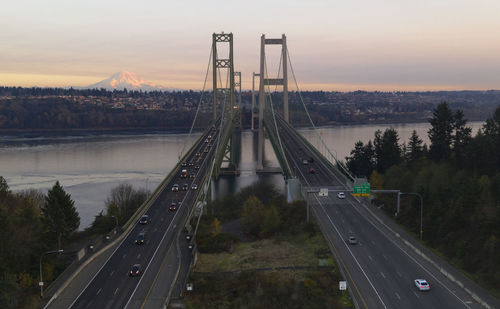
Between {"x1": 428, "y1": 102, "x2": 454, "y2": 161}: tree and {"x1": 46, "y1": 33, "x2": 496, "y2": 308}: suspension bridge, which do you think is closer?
{"x1": 46, "y1": 33, "x2": 496, "y2": 308}: suspension bridge

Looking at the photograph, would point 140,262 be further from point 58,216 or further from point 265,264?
point 58,216

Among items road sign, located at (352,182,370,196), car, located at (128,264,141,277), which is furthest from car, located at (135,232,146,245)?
road sign, located at (352,182,370,196)

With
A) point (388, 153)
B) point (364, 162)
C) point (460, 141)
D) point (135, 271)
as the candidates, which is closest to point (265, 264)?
point (135, 271)

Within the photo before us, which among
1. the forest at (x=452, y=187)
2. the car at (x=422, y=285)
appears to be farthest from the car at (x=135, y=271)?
the forest at (x=452, y=187)

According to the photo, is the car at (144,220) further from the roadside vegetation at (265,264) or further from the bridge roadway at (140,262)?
the roadside vegetation at (265,264)

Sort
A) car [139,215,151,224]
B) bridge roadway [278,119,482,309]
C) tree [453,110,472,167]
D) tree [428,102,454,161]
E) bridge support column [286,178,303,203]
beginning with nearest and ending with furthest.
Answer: bridge roadway [278,119,482,309]
car [139,215,151,224]
bridge support column [286,178,303,203]
tree [453,110,472,167]
tree [428,102,454,161]

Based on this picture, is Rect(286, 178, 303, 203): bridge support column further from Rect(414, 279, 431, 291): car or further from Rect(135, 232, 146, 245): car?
Rect(414, 279, 431, 291): car

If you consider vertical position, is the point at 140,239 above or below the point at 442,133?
below
